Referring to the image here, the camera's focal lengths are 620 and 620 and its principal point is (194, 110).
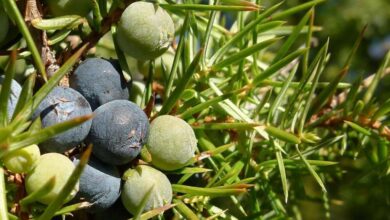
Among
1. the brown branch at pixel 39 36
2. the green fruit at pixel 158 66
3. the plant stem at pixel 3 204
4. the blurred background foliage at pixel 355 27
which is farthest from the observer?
the blurred background foliage at pixel 355 27

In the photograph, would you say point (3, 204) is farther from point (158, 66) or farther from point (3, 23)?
point (158, 66)

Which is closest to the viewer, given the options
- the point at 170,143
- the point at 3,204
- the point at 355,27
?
the point at 3,204

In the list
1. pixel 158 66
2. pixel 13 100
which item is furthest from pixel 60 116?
pixel 158 66

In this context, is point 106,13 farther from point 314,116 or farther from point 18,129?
point 314,116

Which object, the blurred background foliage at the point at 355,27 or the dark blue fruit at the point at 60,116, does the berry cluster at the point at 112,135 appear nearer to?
the dark blue fruit at the point at 60,116

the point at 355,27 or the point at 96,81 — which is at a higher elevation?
the point at 96,81

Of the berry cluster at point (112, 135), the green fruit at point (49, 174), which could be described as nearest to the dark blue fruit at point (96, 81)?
the berry cluster at point (112, 135)

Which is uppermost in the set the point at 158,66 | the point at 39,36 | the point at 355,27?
the point at 39,36
